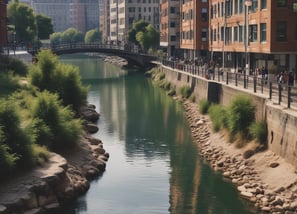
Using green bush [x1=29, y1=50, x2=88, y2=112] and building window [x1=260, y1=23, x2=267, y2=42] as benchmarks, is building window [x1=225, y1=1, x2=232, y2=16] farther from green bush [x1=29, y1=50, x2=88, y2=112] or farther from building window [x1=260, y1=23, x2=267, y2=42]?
green bush [x1=29, y1=50, x2=88, y2=112]

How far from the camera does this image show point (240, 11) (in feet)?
223

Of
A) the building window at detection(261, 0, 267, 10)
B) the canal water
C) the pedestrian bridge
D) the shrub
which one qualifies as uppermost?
the building window at detection(261, 0, 267, 10)

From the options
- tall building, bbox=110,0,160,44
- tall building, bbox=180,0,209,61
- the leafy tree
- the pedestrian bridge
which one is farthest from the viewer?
tall building, bbox=110,0,160,44

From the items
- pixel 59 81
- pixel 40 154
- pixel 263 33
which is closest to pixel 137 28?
pixel 263 33

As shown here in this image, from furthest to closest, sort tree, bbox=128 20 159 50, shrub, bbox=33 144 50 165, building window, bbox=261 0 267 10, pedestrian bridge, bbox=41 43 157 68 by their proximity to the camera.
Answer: tree, bbox=128 20 159 50, pedestrian bridge, bbox=41 43 157 68, building window, bbox=261 0 267 10, shrub, bbox=33 144 50 165

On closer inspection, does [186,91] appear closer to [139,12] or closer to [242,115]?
[242,115]

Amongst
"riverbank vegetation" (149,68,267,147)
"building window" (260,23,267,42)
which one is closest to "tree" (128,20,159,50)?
"building window" (260,23,267,42)

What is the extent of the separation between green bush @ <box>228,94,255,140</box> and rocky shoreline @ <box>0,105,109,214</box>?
940 centimetres

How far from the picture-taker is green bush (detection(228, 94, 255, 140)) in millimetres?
38219

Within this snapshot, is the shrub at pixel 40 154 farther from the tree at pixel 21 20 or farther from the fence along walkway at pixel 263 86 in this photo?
the tree at pixel 21 20

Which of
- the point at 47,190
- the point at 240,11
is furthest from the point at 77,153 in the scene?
the point at 240,11

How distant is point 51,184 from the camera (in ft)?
93.1

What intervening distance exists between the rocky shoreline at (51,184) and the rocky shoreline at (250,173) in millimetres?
8034

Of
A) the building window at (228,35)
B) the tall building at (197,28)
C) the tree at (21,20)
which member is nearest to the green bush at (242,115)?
the building window at (228,35)
